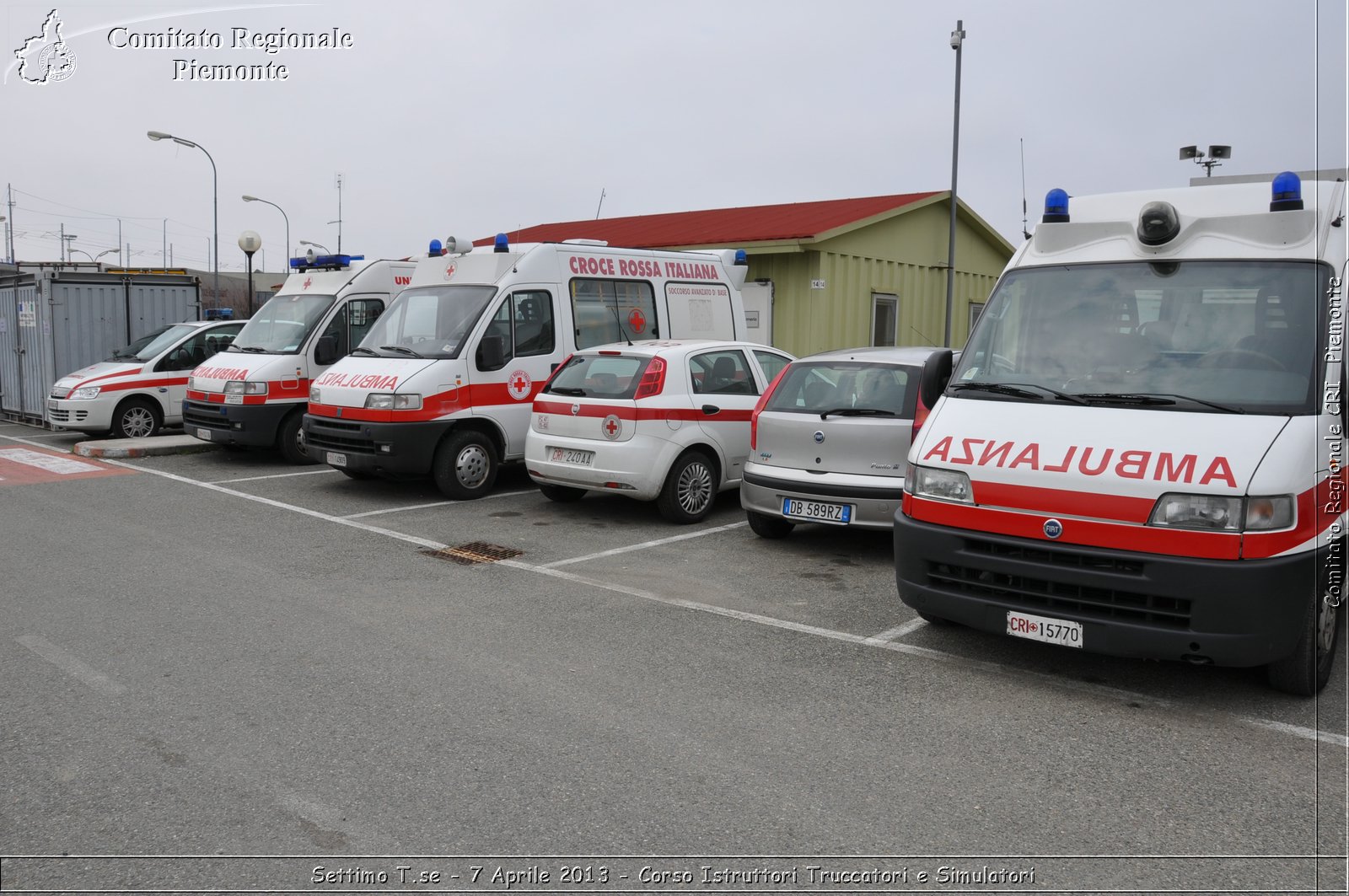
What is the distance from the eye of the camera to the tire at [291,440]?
504 inches

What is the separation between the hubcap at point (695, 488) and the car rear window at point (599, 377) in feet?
2.98

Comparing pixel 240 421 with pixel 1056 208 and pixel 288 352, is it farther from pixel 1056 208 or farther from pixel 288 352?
pixel 1056 208

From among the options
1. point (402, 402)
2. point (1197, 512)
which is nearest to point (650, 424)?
point (402, 402)

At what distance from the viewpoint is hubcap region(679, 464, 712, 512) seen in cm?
935

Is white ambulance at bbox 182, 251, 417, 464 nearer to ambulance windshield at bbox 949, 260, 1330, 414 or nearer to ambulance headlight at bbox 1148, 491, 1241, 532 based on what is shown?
ambulance windshield at bbox 949, 260, 1330, 414

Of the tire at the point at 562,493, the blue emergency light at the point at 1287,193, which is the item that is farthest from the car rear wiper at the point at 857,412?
the tire at the point at 562,493

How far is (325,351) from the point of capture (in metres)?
13.0

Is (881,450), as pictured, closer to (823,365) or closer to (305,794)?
(823,365)

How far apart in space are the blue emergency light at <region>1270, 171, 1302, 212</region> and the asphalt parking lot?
2403 mm

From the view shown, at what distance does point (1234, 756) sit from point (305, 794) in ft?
12.3

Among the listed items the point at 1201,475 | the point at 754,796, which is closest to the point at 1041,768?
the point at 754,796

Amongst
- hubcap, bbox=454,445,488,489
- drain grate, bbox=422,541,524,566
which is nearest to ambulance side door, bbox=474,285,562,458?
hubcap, bbox=454,445,488,489

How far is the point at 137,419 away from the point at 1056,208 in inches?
530

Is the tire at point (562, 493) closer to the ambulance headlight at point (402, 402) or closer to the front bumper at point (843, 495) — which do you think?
the ambulance headlight at point (402, 402)
